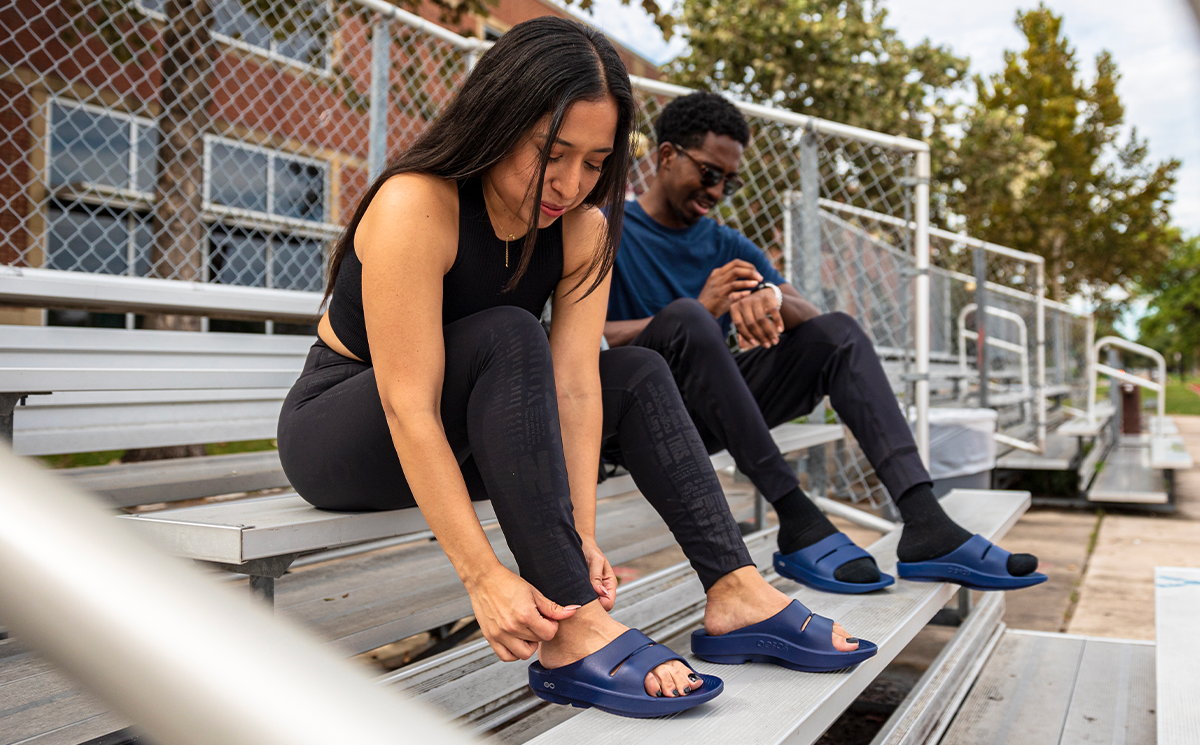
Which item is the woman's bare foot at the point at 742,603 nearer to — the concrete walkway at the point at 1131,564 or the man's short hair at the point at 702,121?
the man's short hair at the point at 702,121

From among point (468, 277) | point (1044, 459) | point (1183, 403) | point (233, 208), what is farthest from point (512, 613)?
point (1183, 403)

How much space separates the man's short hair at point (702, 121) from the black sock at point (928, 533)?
3.69ft

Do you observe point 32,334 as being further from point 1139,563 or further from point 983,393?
point 983,393

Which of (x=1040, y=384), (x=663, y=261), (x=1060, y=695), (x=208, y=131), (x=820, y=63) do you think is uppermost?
(x=820, y=63)

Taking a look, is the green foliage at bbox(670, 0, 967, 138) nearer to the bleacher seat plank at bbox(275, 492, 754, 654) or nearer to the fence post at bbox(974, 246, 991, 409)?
the fence post at bbox(974, 246, 991, 409)

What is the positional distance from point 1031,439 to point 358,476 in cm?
660

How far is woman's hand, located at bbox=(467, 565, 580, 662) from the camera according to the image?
44.4 inches

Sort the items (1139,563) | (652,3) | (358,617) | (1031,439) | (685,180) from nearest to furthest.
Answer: (358,617) < (685,180) < (1139,563) < (652,3) < (1031,439)

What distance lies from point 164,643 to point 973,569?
1.79 metres

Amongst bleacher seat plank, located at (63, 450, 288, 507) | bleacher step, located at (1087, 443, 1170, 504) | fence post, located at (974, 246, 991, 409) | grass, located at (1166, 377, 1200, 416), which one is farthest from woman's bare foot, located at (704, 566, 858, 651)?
grass, located at (1166, 377, 1200, 416)

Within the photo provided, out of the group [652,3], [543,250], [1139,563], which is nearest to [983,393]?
[1139,563]

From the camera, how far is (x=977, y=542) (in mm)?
1769

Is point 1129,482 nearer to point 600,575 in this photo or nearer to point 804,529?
point 804,529

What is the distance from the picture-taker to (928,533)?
1778 mm
